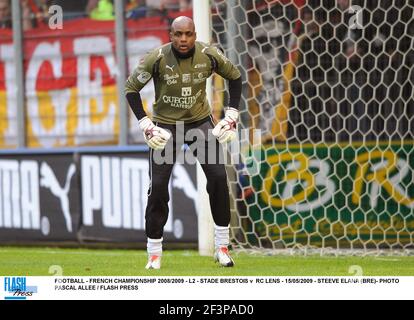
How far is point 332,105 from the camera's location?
406 inches

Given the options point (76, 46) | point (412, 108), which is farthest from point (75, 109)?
point (412, 108)

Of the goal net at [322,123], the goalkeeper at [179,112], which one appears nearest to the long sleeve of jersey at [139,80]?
the goalkeeper at [179,112]

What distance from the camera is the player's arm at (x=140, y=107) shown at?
25.8ft

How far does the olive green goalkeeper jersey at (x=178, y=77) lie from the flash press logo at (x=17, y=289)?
1767 millimetres

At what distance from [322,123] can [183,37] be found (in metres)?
2.90

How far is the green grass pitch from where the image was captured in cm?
794

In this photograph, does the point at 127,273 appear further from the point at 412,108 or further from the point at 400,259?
the point at 412,108

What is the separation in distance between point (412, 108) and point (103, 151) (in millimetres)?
3210

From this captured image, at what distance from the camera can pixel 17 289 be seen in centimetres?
690

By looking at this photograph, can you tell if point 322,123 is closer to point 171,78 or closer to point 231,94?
point 231,94

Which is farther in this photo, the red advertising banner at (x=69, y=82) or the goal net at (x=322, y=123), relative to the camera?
the red advertising banner at (x=69, y=82)

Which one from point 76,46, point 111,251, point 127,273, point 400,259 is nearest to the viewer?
point 127,273

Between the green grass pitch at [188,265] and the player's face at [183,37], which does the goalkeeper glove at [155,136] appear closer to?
the player's face at [183,37]

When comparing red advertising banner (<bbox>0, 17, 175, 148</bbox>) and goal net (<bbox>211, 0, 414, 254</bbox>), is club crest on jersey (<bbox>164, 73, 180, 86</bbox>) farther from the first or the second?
red advertising banner (<bbox>0, 17, 175, 148</bbox>)
